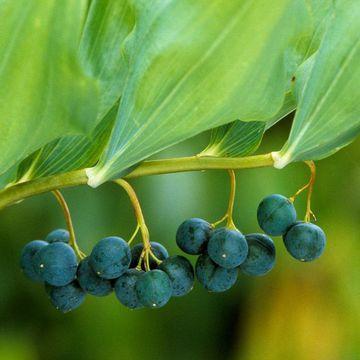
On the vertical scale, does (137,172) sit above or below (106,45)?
below

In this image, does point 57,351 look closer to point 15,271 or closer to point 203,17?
point 15,271

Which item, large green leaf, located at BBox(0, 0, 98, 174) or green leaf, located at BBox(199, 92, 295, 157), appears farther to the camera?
green leaf, located at BBox(199, 92, 295, 157)

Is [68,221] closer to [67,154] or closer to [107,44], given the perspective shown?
[67,154]

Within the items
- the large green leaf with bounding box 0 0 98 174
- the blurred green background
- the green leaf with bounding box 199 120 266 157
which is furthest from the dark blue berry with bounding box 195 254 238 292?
the blurred green background

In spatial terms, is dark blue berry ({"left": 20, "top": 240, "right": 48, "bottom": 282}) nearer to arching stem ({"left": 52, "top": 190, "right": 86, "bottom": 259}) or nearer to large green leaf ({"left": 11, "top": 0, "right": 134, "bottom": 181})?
arching stem ({"left": 52, "top": 190, "right": 86, "bottom": 259})

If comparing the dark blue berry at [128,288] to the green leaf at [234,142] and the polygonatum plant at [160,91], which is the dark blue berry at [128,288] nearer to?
the polygonatum plant at [160,91]

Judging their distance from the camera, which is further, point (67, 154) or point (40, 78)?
point (67, 154)

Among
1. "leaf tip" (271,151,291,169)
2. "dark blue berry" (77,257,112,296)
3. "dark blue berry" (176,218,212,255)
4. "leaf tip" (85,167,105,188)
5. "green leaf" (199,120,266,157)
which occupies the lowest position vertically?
"dark blue berry" (77,257,112,296)

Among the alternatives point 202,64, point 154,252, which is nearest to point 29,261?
point 154,252
